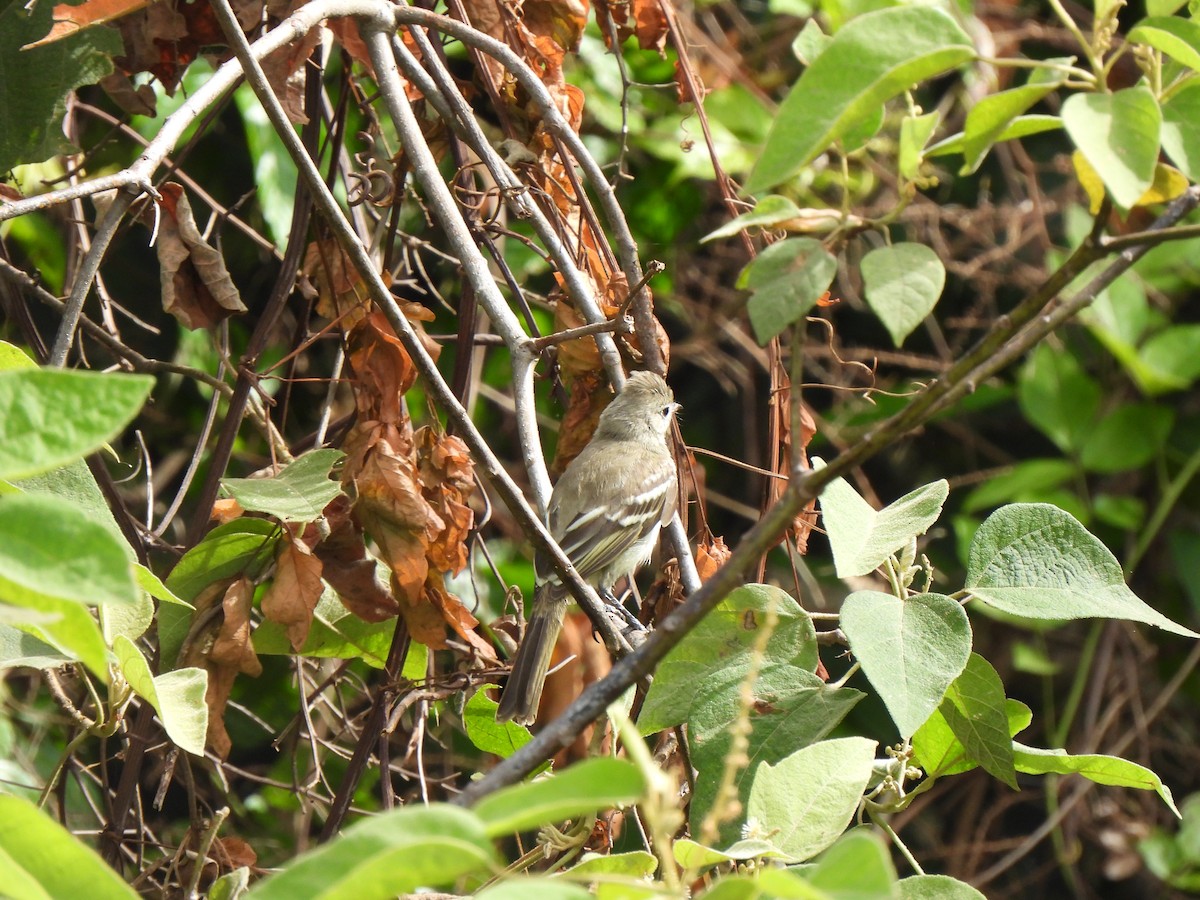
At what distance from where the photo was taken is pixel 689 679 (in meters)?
1.80

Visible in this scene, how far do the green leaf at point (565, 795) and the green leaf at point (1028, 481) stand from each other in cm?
427

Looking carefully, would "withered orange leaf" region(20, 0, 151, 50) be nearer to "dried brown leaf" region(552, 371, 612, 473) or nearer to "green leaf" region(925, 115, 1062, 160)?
"dried brown leaf" region(552, 371, 612, 473)

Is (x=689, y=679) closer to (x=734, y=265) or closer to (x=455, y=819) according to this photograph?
(x=455, y=819)

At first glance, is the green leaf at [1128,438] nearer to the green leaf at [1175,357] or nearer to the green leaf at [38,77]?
the green leaf at [1175,357]

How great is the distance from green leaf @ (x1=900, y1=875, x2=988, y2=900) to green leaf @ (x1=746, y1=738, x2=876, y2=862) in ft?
0.44

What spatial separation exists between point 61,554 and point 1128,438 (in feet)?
15.8

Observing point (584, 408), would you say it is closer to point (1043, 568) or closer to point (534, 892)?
point (1043, 568)

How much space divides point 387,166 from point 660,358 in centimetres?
91

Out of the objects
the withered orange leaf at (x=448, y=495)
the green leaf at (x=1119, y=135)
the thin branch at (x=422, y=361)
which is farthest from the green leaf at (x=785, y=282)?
the withered orange leaf at (x=448, y=495)

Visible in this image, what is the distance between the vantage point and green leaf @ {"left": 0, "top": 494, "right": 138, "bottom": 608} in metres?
0.96

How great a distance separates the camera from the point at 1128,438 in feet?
16.3

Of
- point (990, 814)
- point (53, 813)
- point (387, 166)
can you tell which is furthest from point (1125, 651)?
point (53, 813)

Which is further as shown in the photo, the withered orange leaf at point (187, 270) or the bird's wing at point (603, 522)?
the bird's wing at point (603, 522)

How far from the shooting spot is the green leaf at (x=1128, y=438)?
4945mm
